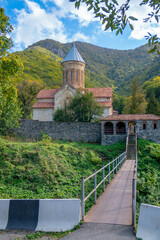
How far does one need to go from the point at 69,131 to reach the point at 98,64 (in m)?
97.5

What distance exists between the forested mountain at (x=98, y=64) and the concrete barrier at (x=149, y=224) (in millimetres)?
45358

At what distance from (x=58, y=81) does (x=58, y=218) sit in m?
64.1

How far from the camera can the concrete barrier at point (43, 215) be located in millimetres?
3773

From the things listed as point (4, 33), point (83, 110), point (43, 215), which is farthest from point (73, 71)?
point (43, 215)

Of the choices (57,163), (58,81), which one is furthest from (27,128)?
(58,81)

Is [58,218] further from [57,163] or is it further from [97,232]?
[57,163]

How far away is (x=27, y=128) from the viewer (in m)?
22.5

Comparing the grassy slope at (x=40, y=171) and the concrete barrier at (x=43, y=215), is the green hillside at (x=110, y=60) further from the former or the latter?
the concrete barrier at (x=43, y=215)

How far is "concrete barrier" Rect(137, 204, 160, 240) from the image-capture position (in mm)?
3275

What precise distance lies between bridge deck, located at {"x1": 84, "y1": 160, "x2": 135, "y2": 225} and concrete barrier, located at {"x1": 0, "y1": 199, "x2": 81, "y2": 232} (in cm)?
48

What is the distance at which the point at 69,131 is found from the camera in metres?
21.8

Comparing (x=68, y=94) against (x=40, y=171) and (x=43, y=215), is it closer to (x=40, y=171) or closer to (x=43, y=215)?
(x=40, y=171)

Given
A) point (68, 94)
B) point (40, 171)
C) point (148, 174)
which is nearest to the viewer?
point (40, 171)

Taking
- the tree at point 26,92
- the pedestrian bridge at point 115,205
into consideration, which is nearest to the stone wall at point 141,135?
the pedestrian bridge at point 115,205
